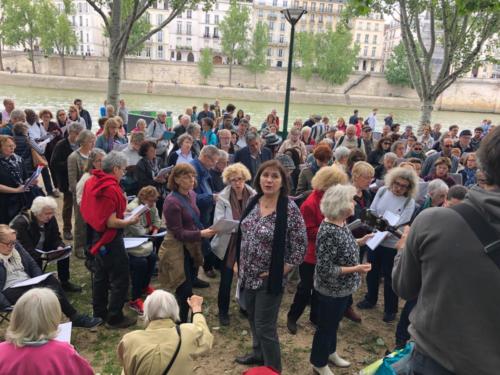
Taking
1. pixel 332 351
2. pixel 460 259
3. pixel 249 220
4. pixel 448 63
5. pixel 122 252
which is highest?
pixel 448 63

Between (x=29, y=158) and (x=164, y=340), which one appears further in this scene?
(x=29, y=158)

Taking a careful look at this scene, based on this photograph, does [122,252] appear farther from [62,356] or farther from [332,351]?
[332,351]

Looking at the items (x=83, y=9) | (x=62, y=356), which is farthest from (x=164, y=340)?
(x=83, y=9)

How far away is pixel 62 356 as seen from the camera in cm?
221

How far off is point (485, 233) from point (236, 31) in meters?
63.7

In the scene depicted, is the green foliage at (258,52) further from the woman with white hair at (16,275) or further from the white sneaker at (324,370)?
the white sneaker at (324,370)

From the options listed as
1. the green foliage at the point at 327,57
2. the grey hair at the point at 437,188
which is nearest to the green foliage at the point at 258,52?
the green foliage at the point at 327,57

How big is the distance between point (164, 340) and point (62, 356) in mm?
570

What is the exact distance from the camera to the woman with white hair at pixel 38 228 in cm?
418

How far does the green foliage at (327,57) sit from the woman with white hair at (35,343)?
5965 centimetres

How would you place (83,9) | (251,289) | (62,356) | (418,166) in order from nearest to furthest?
(62,356)
(251,289)
(418,166)
(83,9)

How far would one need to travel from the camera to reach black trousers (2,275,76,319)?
12.0 feet

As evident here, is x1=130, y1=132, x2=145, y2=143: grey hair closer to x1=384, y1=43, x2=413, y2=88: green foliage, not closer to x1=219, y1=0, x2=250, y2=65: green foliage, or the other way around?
x1=219, y1=0, x2=250, y2=65: green foliage

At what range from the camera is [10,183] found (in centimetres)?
547
